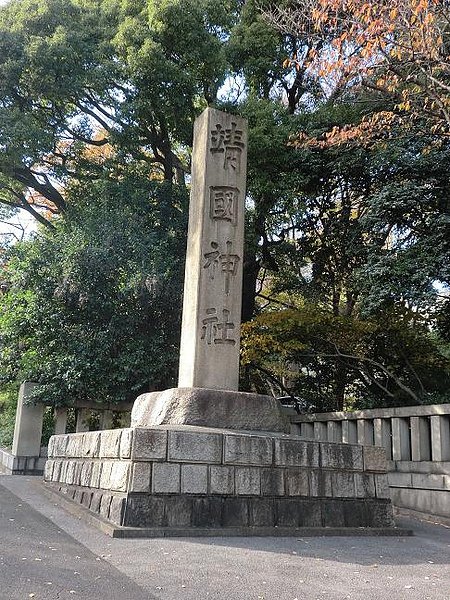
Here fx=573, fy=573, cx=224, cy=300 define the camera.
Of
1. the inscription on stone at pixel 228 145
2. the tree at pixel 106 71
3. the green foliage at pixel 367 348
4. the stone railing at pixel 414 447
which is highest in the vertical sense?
the tree at pixel 106 71

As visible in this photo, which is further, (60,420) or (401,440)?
(60,420)

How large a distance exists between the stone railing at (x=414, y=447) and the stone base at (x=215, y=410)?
5.86 ft

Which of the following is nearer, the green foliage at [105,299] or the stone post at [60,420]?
the green foliage at [105,299]

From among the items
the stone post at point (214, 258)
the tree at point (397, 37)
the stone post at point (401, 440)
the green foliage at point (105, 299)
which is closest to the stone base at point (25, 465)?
the green foliage at point (105, 299)

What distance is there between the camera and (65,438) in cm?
755

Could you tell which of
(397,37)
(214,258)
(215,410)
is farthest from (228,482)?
(397,37)

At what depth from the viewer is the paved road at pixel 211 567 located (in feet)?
10.2

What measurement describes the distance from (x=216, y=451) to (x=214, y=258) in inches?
86.5

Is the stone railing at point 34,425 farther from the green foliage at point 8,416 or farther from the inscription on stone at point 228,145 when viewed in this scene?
the inscription on stone at point 228,145

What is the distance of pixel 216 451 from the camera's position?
5.12 m

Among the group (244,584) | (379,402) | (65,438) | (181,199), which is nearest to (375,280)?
(379,402)

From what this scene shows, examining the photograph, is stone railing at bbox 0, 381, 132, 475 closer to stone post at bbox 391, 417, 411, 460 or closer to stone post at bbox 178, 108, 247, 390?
stone post at bbox 391, 417, 411, 460

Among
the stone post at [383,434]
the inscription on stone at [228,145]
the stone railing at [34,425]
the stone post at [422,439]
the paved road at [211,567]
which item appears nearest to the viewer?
the paved road at [211,567]

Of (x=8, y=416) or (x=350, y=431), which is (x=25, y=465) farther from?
(x=350, y=431)
